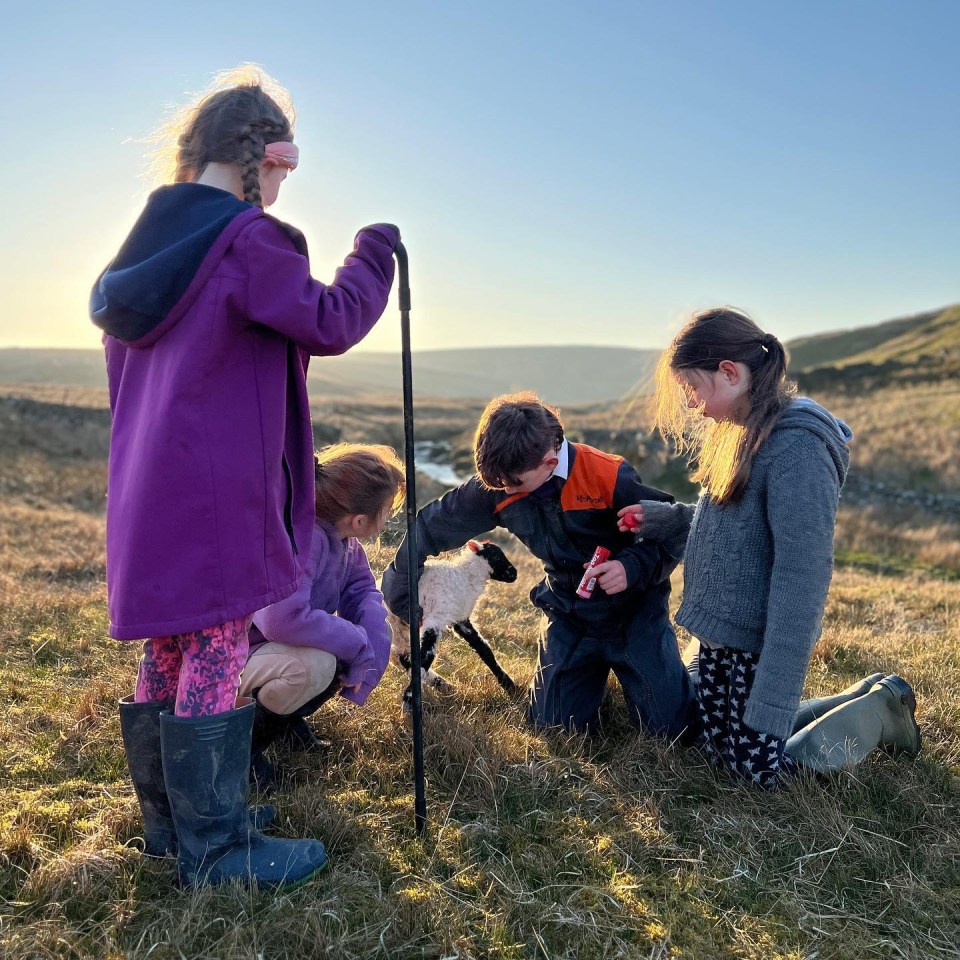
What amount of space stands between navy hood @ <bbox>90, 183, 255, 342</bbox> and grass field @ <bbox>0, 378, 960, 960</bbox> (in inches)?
78.2

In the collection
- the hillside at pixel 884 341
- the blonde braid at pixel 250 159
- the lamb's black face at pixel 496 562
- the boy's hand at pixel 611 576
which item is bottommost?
the lamb's black face at pixel 496 562

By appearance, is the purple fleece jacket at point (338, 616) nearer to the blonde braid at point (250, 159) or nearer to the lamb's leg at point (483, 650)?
the lamb's leg at point (483, 650)

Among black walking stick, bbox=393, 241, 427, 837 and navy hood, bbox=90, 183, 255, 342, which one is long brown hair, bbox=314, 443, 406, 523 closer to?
black walking stick, bbox=393, 241, 427, 837

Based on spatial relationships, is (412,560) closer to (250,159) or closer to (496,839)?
(496,839)

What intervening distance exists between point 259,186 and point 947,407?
28119mm

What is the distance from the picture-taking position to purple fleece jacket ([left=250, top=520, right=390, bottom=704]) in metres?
3.52

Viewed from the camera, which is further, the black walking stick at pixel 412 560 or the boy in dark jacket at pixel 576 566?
the boy in dark jacket at pixel 576 566

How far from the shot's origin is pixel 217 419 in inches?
107

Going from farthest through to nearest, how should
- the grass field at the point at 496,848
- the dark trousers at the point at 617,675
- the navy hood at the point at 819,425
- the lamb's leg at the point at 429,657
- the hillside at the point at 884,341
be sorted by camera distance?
the hillside at the point at 884,341 → the lamb's leg at the point at 429,657 → the dark trousers at the point at 617,675 → the navy hood at the point at 819,425 → the grass field at the point at 496,848

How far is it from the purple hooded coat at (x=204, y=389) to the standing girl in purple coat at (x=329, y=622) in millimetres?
737

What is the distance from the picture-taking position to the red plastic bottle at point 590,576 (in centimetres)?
420

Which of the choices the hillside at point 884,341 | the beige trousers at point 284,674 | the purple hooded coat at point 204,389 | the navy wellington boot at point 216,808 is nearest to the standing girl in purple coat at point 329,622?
the beige trousers at point 284,674

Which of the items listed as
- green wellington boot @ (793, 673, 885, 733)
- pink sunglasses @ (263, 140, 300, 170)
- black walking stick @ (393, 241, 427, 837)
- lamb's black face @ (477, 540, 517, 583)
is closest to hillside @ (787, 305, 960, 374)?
green wellington boot @ (793, 673, 885, 733)

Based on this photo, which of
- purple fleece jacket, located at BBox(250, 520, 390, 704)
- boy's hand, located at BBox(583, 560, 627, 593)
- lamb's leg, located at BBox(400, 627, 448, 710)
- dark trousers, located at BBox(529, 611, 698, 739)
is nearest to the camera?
purple fleece jacket, located at BBox(250, 520, 390, 704)
